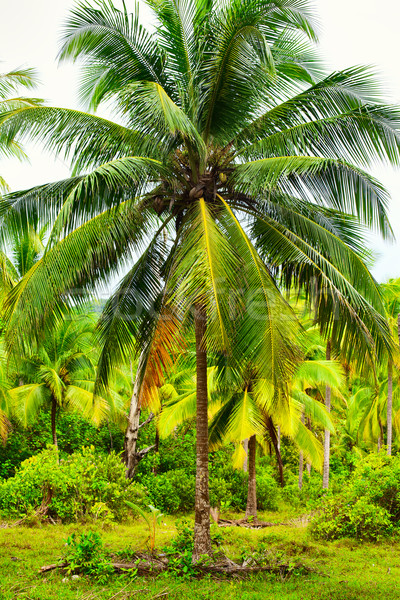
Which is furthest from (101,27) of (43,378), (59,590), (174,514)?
(174,514)

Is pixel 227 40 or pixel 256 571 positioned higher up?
pixel 227 40

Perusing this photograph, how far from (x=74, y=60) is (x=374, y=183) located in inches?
177

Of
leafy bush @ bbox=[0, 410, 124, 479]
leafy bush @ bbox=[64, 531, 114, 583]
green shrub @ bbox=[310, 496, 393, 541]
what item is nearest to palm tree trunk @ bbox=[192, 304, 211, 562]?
leafy bush @ bbox=[64, 531, 114, 583]

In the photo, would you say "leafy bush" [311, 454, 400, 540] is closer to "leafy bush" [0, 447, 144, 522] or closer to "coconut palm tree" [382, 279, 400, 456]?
"coconut palm tree" [382, 279, 400, 456]

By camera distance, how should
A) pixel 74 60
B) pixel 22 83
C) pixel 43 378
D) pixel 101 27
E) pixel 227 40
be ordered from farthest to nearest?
pixel 43 378 < pixel 22 83 < pixel 74 60 < pixel 101 27 < pixel 227 40

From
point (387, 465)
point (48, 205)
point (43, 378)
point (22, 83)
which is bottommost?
point (387, 465)

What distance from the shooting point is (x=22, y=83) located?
32.9 feet

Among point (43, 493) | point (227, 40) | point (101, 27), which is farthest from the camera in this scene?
point (43, 493)

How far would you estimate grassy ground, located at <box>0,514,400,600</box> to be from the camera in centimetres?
603

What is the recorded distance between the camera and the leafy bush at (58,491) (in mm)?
10812

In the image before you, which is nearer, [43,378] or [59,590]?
[59,590]

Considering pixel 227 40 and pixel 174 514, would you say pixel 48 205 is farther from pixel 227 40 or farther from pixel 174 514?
pixel 174 514

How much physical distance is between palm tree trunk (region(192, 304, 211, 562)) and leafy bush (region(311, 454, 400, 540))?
4.23 meters

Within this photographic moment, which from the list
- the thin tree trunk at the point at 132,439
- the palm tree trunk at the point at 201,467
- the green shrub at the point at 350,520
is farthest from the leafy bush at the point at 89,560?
the thin tree trunk at the point at 132,439
